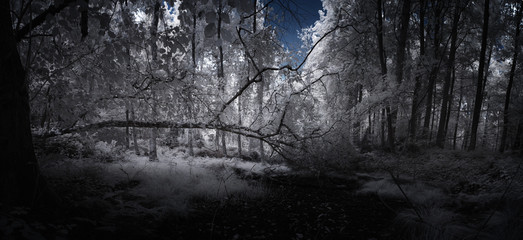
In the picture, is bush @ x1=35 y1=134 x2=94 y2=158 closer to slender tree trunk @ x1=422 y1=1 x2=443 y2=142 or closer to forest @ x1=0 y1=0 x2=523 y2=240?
forest @ x1=0 y1=0 x2=523 y2=240

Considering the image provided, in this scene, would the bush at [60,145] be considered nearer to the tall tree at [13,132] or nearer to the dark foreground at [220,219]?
the dark foreground at [220,219]

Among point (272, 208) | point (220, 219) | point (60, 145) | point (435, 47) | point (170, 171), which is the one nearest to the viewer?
point (220, 219)

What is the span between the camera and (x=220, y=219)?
352cm

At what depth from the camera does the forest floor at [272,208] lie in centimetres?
232

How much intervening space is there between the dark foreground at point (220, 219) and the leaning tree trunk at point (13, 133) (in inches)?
12.9

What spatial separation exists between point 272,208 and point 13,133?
376 centimetres

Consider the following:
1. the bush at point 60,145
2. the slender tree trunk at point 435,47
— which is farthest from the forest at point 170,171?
the slender tree trunk at point 435,47

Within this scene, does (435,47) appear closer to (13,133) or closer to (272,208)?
(272,208)

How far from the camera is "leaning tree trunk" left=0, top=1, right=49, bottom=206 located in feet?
6.57

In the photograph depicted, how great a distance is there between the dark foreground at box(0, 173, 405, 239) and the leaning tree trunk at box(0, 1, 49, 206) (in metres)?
0.33

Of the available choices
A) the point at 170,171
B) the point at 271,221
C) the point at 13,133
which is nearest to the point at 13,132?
the point at 13,133

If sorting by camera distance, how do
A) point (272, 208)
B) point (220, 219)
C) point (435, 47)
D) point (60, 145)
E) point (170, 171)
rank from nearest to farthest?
point (220, 219)
point (272, 208)
point (170, 171)
point (60, 145)
point (435, 47)

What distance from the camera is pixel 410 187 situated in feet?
19.1

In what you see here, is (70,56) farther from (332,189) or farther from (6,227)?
(332,189)
